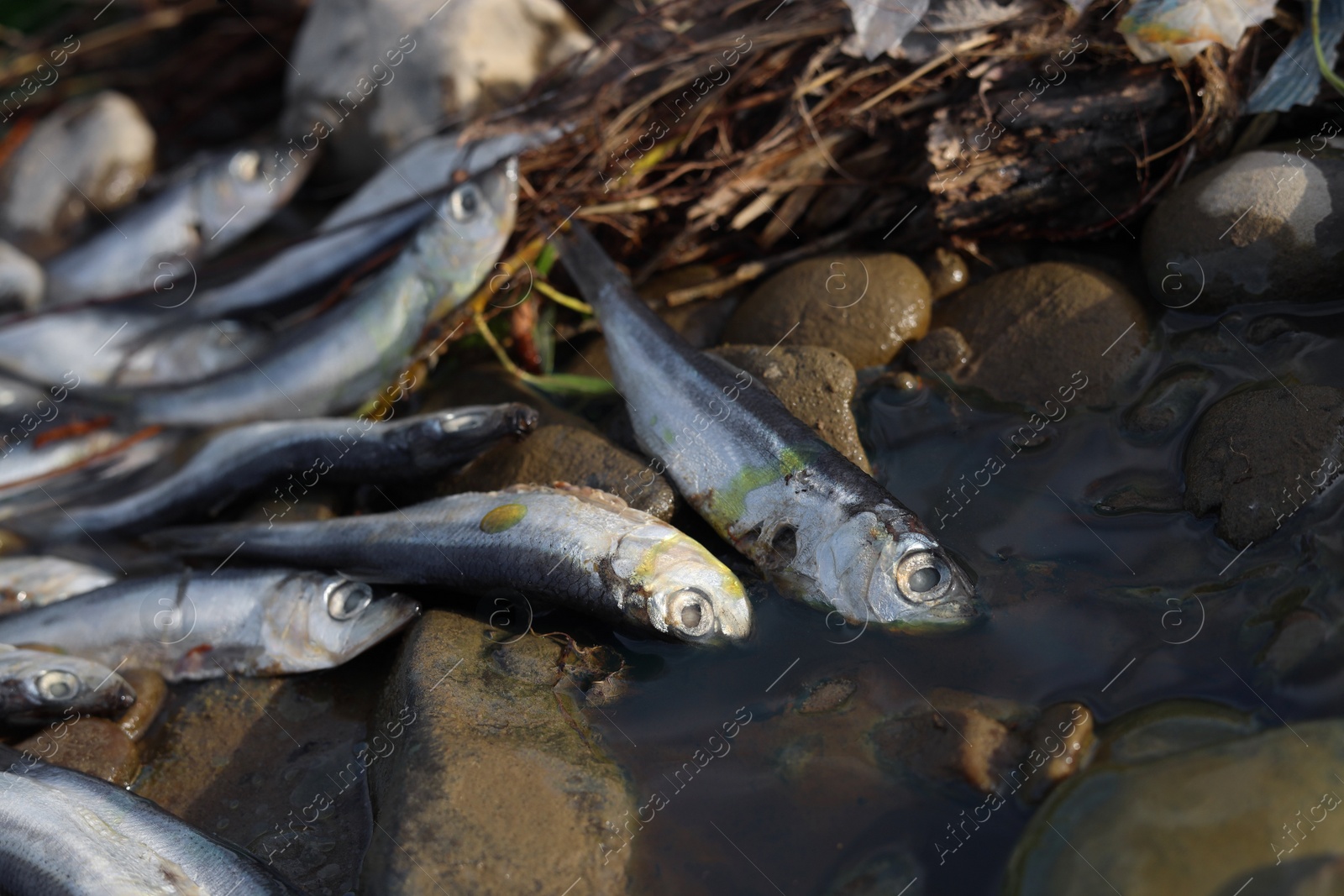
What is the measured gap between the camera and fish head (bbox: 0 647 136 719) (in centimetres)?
361

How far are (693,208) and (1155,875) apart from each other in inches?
153

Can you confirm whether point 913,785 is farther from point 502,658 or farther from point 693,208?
point 693,208

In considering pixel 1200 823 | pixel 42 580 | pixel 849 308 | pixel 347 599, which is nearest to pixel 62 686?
pixel 42 580

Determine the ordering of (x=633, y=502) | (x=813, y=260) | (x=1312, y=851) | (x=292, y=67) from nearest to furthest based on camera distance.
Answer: (x=1312, y=851), (x=633, y=502), (x=813, y=260), (x=292, y=67)

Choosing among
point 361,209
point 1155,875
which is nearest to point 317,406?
point 361,209

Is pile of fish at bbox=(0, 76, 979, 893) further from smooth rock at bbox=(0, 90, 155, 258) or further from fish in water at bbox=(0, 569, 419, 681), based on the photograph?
smooth rock at bbox=(0, 90, 155, 258)

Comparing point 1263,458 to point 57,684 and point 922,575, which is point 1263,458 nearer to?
point 922,575

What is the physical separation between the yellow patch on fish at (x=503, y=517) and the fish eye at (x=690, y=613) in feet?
2.49

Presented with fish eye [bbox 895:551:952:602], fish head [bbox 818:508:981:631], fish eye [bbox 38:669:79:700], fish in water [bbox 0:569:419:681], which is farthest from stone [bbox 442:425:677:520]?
fish eye [bbox 38:669:79:700]

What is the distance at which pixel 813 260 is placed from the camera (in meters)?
4.70

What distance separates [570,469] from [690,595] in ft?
3.47

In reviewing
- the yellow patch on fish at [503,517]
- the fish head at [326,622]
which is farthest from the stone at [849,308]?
the fish head at [326,622]

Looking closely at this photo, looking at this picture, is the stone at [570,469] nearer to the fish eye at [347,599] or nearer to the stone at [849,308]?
the fish eye at [347,599]

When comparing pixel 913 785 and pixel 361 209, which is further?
pixel 361 209
